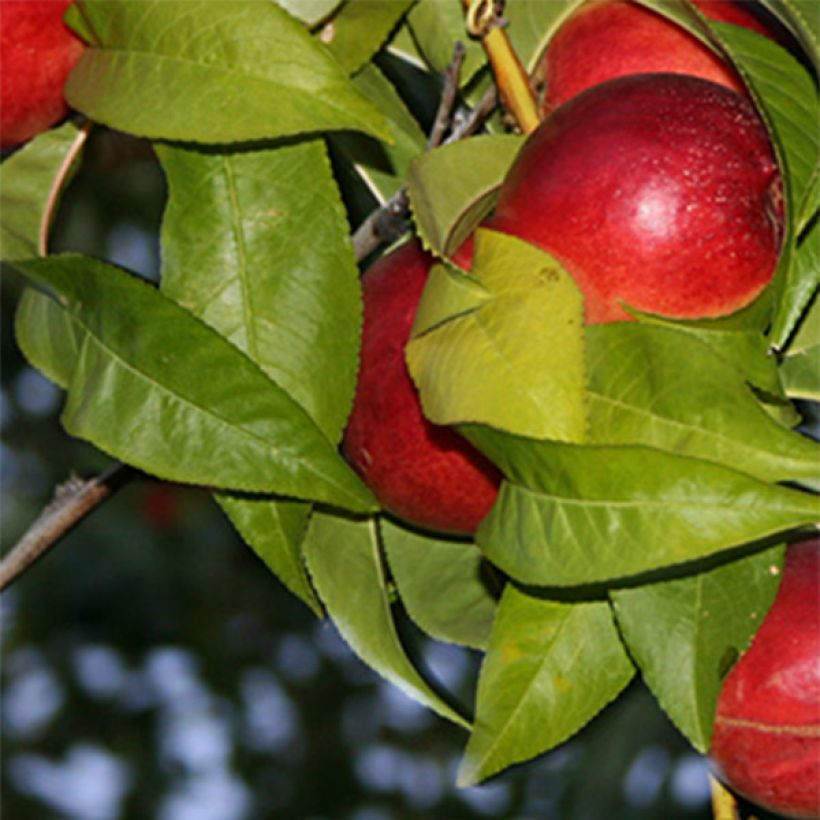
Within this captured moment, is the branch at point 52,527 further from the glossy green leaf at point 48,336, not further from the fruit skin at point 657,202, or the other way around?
the fruit skin at point 657,202

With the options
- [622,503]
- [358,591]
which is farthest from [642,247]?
[358,591]

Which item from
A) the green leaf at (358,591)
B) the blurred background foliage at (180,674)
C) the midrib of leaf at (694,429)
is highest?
the midrib of leaf at (694,429)

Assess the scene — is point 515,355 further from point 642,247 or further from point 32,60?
point 32,60

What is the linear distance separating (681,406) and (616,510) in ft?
0.16

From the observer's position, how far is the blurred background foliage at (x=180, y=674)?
2.96m

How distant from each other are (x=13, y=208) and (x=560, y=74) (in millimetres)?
272

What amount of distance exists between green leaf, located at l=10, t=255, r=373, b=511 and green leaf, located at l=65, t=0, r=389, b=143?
8 cm

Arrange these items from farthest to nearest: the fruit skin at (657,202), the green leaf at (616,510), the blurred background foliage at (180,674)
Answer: the blurred background foliage at (180,674), the fruit skin at (657,202), the green leaf at (616,510)

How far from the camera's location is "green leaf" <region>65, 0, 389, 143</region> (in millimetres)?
809

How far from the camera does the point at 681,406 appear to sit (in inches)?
28.5

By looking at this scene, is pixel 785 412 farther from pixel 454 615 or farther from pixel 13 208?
pixel 13 208

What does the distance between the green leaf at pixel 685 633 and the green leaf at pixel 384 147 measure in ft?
0.97

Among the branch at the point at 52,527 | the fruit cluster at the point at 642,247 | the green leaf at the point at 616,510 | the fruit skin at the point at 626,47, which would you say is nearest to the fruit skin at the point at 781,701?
the fruit cluster at the point at 642,247

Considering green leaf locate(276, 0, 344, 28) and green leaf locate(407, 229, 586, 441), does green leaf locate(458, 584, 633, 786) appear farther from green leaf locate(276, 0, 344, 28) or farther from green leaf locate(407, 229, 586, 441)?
green leaf locate(276, 0, 344, 28)
